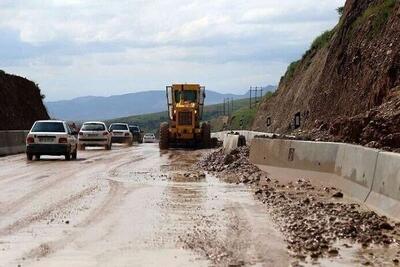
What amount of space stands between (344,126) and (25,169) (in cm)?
944

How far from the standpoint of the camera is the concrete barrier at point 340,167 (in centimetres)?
1062

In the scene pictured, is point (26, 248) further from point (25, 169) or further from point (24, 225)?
point (25, 169)

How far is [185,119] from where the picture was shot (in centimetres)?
3853

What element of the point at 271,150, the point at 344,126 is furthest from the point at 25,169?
the point at 344,126

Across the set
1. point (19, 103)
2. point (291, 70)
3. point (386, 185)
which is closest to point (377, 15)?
point (386, 185)

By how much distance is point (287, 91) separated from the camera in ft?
184

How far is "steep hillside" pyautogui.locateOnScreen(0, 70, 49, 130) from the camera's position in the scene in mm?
57375

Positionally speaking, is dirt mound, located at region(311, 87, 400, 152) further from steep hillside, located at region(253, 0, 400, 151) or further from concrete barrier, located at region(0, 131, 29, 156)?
concrete barrier, located at region(0, 131, 29, 156)

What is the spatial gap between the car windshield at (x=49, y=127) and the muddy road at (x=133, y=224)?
10479 millimetres

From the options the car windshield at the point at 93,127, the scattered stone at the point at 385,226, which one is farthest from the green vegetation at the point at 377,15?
the scattered stone at the point at 385,226

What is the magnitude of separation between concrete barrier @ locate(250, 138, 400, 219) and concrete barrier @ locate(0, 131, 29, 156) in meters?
16.2

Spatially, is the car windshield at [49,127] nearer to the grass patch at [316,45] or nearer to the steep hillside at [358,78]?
the steep hillside at [358,78]

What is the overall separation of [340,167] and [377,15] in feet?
66.8

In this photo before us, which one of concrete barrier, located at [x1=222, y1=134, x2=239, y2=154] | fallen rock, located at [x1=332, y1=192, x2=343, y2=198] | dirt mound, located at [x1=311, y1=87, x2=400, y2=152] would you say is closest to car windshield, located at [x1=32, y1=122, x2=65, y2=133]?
concrete barrier, located at [x1=222, y1=134, x2=239, y2=154]
